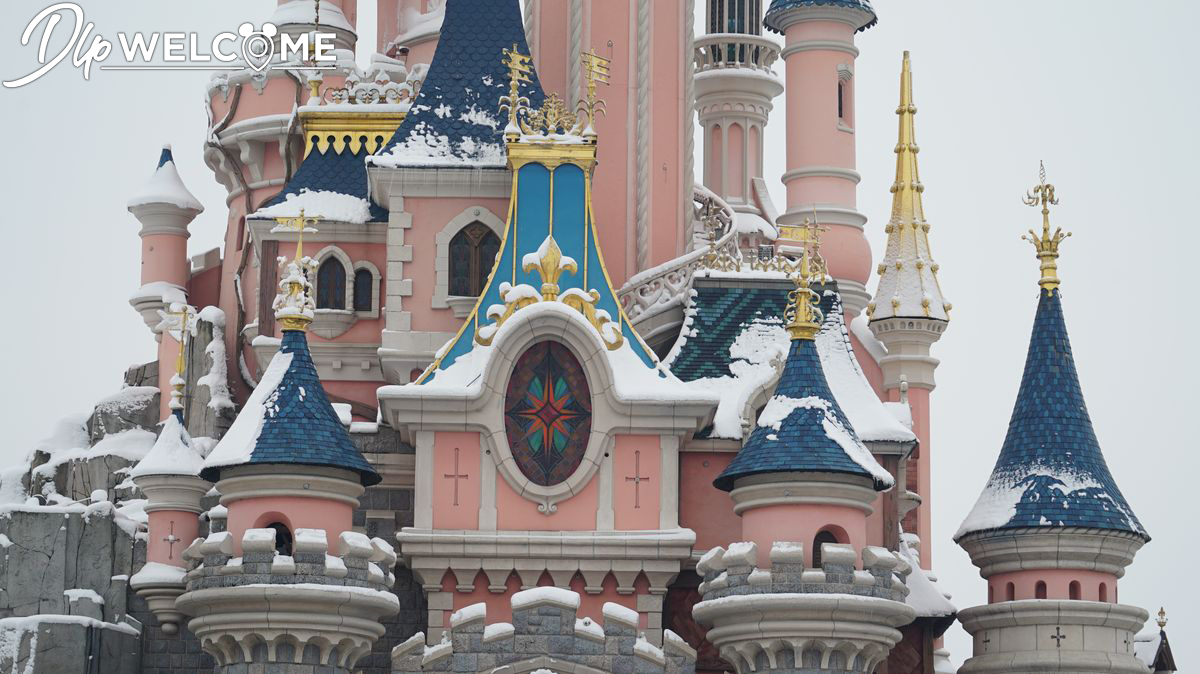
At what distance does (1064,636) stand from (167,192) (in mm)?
17220

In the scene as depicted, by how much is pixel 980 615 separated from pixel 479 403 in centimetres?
683

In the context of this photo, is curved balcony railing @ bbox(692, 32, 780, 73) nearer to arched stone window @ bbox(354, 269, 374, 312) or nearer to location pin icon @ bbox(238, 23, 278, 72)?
location pin icon @ bbox(238, 23, 278, 72)

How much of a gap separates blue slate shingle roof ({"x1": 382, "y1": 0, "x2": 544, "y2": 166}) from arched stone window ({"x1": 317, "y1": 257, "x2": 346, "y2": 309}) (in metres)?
2.10

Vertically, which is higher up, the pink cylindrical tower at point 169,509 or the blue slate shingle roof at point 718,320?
the blue slate shingle roof at point 718,320

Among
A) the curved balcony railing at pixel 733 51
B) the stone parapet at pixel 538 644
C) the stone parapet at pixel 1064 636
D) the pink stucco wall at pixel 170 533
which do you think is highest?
the curved balcony railing at pixel 733 51

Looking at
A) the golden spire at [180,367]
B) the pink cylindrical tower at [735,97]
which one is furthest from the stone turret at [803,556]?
the pink cylindrical tower at [735,97]

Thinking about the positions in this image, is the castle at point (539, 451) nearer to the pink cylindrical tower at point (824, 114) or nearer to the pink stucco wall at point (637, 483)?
the pink stucco wall at point (637, 483)

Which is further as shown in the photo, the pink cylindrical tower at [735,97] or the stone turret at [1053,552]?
the pink cylindrical tower at [735,97]

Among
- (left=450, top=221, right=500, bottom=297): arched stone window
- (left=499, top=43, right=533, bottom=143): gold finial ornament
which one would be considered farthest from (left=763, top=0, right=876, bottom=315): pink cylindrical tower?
(left=450, top=221, right=500, bottom=297): arched stone window

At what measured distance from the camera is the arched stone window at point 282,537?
105ft

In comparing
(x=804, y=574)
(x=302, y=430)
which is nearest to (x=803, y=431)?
(x=804, y=574)

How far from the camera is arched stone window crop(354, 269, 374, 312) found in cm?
3781

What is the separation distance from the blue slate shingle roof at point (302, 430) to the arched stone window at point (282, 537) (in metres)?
0.79

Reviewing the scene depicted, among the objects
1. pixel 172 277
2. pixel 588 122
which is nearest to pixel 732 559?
pixel 588 122
